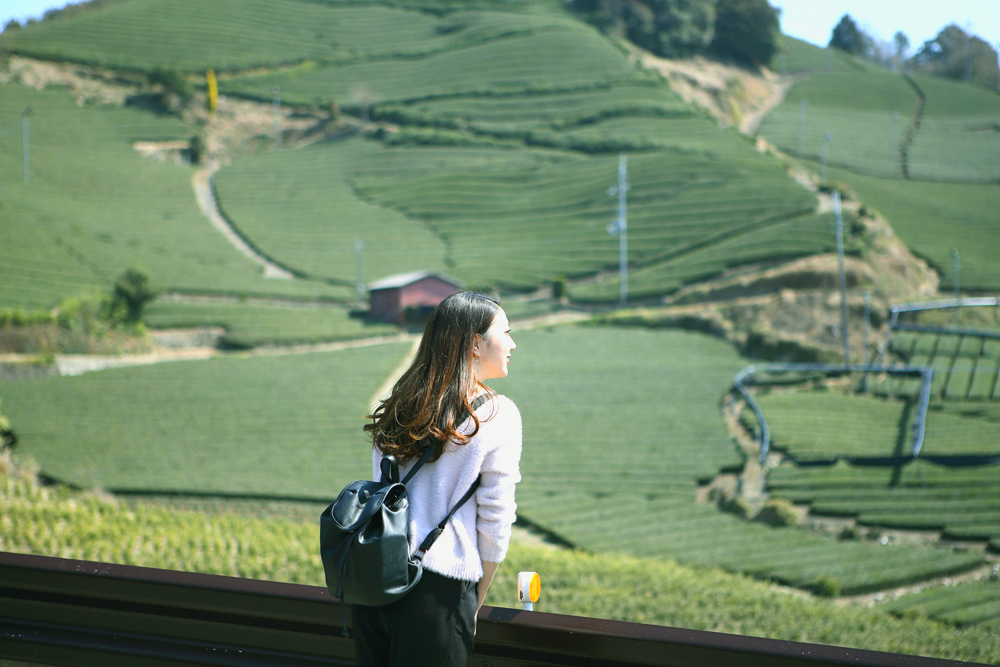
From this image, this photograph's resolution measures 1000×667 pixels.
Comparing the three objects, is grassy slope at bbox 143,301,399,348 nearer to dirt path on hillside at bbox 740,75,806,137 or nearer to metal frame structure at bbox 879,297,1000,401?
metal frame structure at bbox 879,297,1000,401

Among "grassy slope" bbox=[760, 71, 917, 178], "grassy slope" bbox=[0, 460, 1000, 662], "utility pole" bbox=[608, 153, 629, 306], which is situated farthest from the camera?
"utility pole" bbox=[608, 153, 629, 306]

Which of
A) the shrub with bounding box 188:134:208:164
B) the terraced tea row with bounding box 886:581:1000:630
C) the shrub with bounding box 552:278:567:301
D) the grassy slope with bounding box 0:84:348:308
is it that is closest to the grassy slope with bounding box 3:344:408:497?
the grassy slope with bounding box 0:84:348:308

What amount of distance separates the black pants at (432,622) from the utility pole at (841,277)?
22.0 metres

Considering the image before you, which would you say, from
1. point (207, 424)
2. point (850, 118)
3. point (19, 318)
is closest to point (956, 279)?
point (850, 118)

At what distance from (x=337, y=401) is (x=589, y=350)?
26.9ft

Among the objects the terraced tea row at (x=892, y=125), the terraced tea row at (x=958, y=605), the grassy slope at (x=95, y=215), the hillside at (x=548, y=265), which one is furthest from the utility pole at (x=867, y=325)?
the grassy slope at (x=95, y=215)

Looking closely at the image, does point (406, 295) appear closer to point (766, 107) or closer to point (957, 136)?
point (957, 136)

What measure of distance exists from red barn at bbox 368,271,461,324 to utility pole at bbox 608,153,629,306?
7071 millimetres

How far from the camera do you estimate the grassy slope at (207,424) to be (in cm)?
1545

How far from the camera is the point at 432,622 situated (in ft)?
6.01

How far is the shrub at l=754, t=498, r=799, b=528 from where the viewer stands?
13844mm

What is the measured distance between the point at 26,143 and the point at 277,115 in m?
17.8

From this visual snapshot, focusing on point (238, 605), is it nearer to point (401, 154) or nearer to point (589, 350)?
point (589, 350)

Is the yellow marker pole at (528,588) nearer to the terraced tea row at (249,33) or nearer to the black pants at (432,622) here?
the black pants at (432,622)
